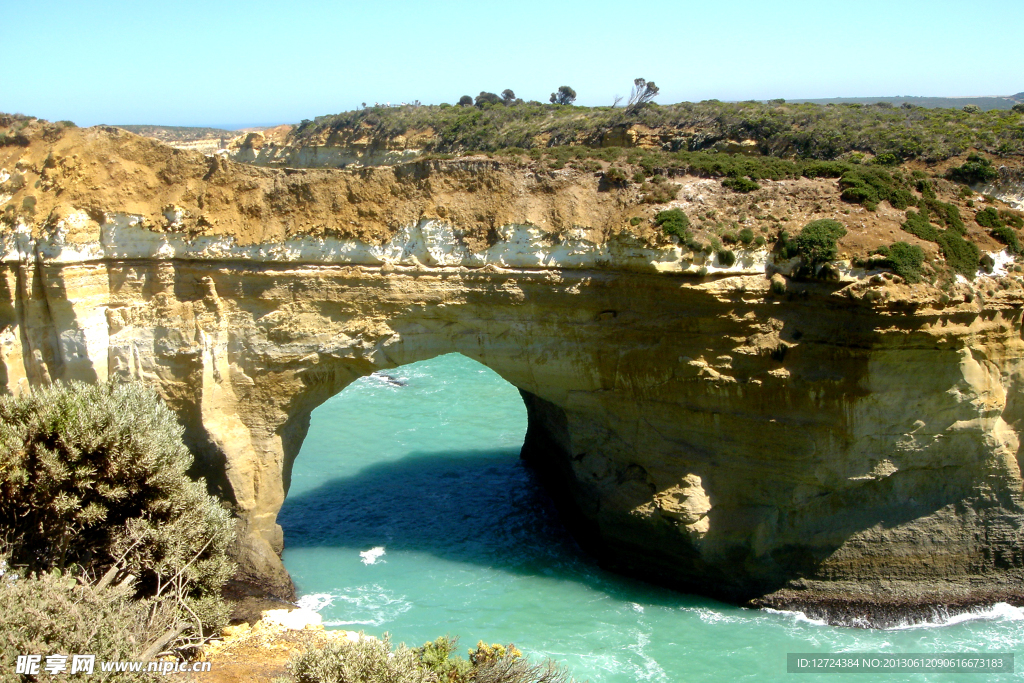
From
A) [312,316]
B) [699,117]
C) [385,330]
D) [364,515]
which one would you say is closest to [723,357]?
[385,330]

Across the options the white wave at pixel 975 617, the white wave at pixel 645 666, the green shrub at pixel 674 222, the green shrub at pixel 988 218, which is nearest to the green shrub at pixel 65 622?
the white wave at pixel 645 666

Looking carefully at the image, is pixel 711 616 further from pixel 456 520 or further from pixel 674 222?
pixel 674 222

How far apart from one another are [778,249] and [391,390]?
17.9 meters

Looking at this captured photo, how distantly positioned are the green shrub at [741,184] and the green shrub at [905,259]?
2.73m

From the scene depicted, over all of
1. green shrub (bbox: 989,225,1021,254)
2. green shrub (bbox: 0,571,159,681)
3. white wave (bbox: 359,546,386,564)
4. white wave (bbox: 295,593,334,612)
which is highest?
green shrub (bbox: 989,225,1021,254)

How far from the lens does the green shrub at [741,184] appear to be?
1373 centimetres

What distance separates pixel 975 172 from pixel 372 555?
20996mm

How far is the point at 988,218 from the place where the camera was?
523 inches

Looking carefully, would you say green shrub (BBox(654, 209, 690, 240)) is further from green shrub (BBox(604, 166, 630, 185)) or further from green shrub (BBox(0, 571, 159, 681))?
green shrub (BBox(0, 571, 159, 681))

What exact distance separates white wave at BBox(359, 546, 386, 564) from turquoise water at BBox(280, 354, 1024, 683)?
0.04 m

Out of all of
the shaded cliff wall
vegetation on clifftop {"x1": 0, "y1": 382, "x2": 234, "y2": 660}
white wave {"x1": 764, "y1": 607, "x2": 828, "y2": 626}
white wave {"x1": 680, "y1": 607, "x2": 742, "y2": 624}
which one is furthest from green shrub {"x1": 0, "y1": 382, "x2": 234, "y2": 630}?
white wave {"x1": 764, "y1": 607, "x2": 828, "y2": 626}

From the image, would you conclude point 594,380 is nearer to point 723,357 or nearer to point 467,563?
point 723,357

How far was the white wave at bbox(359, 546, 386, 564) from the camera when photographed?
15.3 m

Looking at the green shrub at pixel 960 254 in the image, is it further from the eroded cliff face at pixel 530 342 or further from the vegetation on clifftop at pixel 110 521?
the vegetation on clifftop at pixel 110 521
